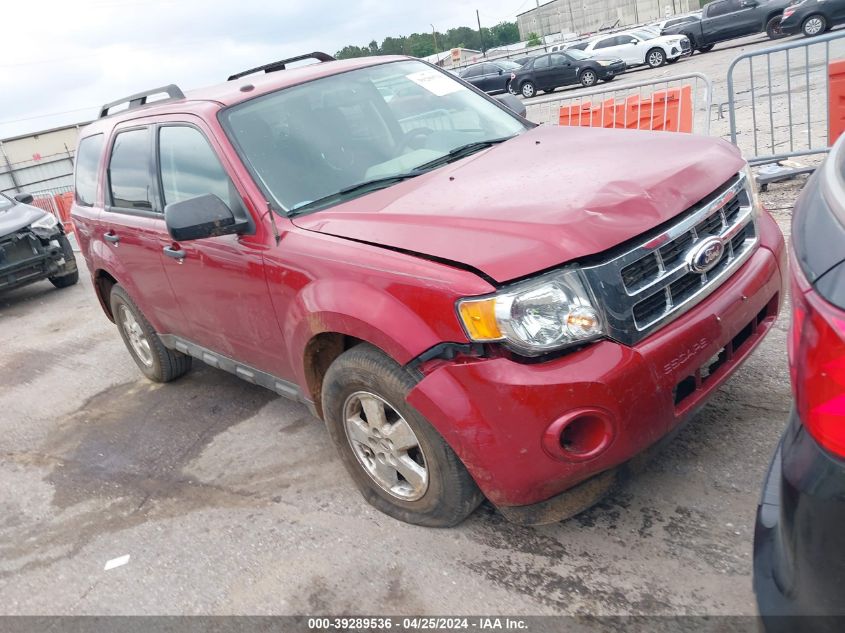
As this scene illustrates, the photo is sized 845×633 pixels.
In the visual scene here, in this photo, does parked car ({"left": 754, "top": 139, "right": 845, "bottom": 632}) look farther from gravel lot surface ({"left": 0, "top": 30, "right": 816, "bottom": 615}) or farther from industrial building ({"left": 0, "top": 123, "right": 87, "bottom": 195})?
industrial building ({"left": 0, "top": 123, "right": 87, "bottom": 195})

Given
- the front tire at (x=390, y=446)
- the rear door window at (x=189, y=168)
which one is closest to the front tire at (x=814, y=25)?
the rear door window at (x=189, y=168)

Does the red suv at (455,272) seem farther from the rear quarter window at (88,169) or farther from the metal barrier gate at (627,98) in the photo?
the metal barrier gate at (627,98)

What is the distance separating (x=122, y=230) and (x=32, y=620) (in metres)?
2.40

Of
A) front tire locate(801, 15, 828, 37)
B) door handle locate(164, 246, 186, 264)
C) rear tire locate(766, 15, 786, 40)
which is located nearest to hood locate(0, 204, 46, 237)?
door handle locate(164, 246, 186, 264)

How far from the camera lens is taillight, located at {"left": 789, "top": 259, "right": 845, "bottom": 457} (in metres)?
1.34

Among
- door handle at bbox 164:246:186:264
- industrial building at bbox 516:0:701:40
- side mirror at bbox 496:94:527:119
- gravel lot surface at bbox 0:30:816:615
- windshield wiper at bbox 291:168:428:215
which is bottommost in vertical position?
gravel lot surface at bbox 0:30:816:615

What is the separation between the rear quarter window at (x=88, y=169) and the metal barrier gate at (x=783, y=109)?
540 cm

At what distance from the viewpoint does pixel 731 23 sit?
25891 mm

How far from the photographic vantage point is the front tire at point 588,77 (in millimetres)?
26094

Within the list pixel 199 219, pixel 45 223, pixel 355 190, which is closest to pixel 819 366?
pixel 355 190

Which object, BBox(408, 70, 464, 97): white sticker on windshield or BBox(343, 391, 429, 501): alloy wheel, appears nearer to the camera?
BBox(343, 391, 429, 501): alloy wheel

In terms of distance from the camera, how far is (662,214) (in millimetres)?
2561

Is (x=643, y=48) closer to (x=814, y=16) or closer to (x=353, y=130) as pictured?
(x=814, y=16)

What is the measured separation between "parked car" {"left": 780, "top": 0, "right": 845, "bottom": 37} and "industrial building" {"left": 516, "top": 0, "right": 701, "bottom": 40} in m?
51.7
